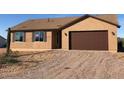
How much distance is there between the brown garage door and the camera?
23.9 meters

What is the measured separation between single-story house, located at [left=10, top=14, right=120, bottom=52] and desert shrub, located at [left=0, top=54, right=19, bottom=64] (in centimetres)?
360

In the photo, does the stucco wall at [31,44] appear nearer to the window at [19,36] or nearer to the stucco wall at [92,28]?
the window at [19,36]

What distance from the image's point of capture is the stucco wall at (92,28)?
23.7m

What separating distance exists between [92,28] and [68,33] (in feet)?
8.59

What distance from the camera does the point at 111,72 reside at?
14148mm

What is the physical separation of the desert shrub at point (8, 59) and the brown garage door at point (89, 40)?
765cm

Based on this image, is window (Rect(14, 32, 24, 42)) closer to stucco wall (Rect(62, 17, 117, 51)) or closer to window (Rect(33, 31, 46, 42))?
window (Rect(33, 31, 46, 42))

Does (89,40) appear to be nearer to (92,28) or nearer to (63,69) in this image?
(92,28)

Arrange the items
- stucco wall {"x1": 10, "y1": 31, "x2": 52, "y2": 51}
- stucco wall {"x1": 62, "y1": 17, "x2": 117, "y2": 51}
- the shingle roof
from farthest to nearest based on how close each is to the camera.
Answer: the shingle roof < stucco wall {"x1": 10, "y1": 31, "x2": 52, "y2": 51} < stucco wall {"x1": 62, "y1": 17, "x2": 117, "y2": 51}

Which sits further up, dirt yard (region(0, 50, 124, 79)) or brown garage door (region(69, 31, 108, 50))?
brown garage door (region(69, 31, 108, 50))

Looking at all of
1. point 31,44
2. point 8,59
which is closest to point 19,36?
point 31,44

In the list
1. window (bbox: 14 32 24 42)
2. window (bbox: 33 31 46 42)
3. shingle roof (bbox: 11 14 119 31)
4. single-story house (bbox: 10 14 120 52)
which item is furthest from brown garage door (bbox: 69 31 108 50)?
window (bbox: 14 32 24 42)
